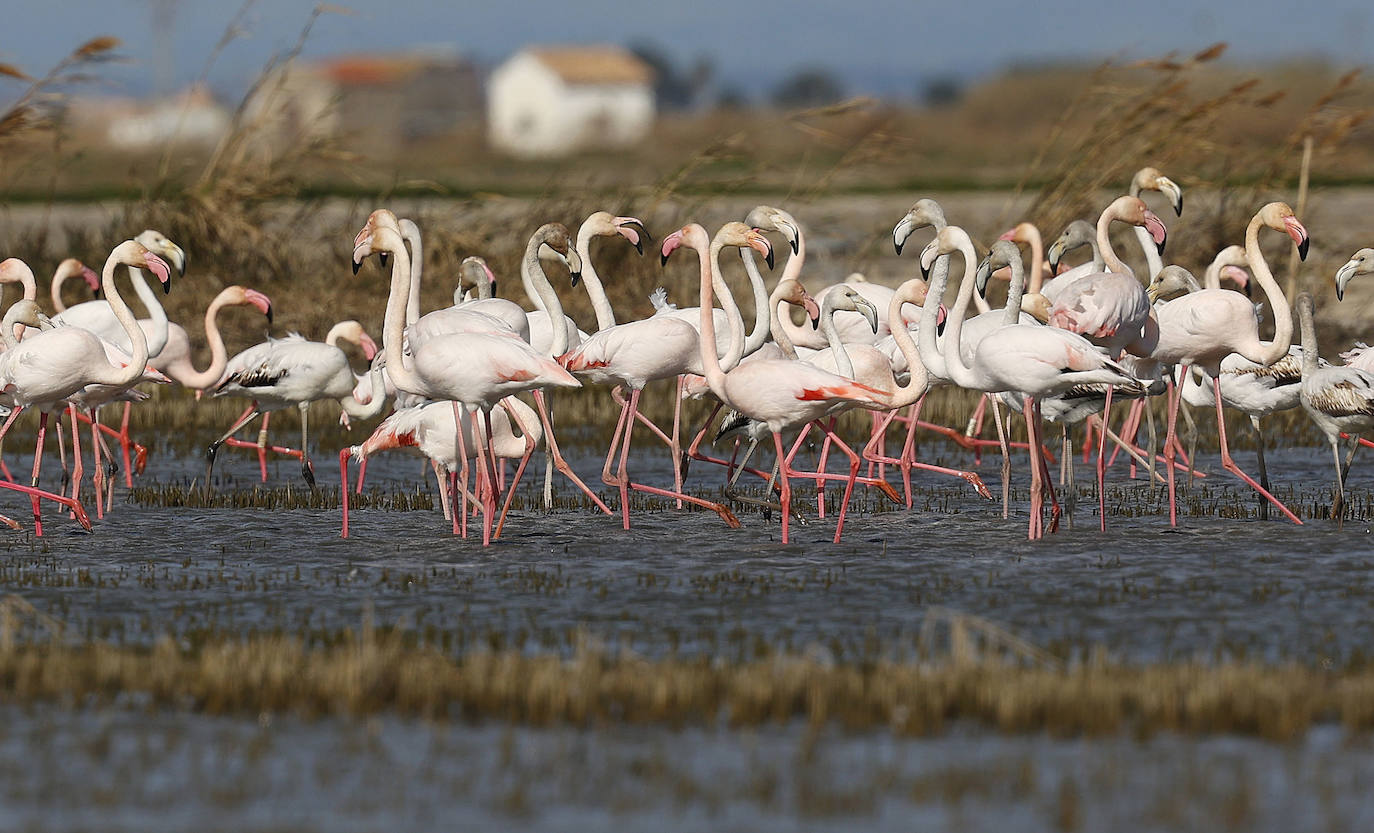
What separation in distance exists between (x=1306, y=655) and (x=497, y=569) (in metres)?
3.53

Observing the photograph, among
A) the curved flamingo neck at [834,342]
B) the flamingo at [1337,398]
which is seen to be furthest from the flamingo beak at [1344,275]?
the curved flamingo neck at [834,342]

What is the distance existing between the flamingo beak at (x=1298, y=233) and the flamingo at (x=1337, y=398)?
0.54 meters

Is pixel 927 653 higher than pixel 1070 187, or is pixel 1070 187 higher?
pixel 1070 187

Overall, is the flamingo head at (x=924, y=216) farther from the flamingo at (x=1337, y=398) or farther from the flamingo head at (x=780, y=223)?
the flamingo at (x=1337, y=398)

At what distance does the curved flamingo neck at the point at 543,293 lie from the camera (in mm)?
10453

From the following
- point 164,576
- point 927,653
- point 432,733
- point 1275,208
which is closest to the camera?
point 432,733

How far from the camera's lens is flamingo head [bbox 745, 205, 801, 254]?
1030 cm

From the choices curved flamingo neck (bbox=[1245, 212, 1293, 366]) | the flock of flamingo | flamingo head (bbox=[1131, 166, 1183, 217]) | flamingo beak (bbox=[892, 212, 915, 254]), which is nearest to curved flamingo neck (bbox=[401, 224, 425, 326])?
the flock of flamingo

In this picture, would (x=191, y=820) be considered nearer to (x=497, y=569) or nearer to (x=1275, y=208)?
(x=497, y=569)

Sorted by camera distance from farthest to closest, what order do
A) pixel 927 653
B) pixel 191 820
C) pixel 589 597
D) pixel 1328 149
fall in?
pixel 1328 149, pixel 589 597, pixel 927 653, pixel 191 820

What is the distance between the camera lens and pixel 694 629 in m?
6.97

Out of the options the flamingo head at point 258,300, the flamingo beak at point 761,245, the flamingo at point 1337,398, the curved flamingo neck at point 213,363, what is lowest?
the flamingo at point 1337,398

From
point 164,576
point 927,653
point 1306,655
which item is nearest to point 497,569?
point 164,576

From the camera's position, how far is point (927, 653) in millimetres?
6324
